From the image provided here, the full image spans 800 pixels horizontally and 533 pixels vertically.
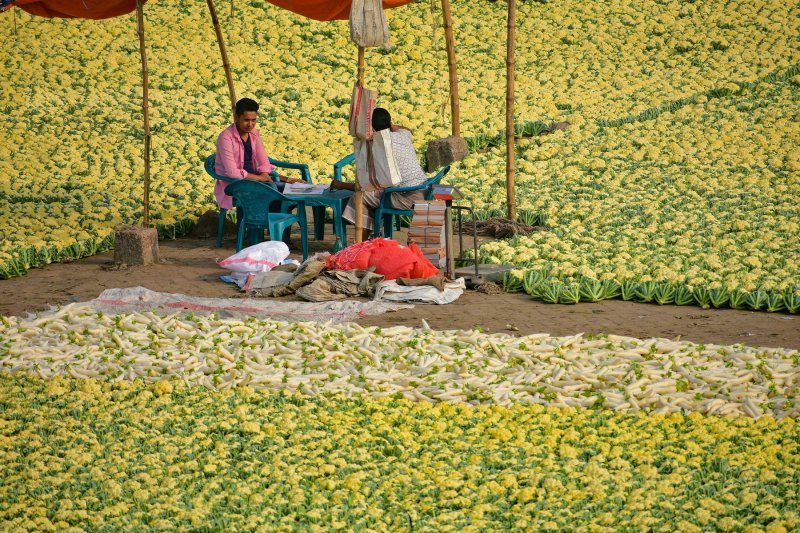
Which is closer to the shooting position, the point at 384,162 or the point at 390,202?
the point at 384,162

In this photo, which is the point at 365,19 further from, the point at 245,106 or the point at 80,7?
the point at 80,7

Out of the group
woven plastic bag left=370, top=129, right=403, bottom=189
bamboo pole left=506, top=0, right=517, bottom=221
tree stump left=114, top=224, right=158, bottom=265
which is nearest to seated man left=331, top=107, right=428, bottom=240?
woven plastic bag left=370, top=129, right=403, bottom=189

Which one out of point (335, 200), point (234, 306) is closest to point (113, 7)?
point (335, 200)

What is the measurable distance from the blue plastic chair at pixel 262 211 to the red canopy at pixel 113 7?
235 cm

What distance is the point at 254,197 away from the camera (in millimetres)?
9531

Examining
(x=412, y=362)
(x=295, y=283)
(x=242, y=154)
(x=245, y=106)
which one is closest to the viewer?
(x=412, y=362)

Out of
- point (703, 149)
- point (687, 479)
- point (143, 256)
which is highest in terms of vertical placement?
point (703, 149)

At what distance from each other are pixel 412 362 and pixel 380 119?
3.16 m

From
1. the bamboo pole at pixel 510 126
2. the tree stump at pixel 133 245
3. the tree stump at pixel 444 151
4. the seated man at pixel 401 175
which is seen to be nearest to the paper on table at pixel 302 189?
the seated man at pixel 401 175

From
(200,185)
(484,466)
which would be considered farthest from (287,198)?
(484,466)

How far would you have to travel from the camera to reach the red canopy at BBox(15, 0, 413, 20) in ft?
35.8

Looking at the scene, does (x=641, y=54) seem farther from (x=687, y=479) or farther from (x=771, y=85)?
(x=687, y=479)

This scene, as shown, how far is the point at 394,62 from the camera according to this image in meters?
16.3

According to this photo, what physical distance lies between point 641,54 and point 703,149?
13.8 feet
